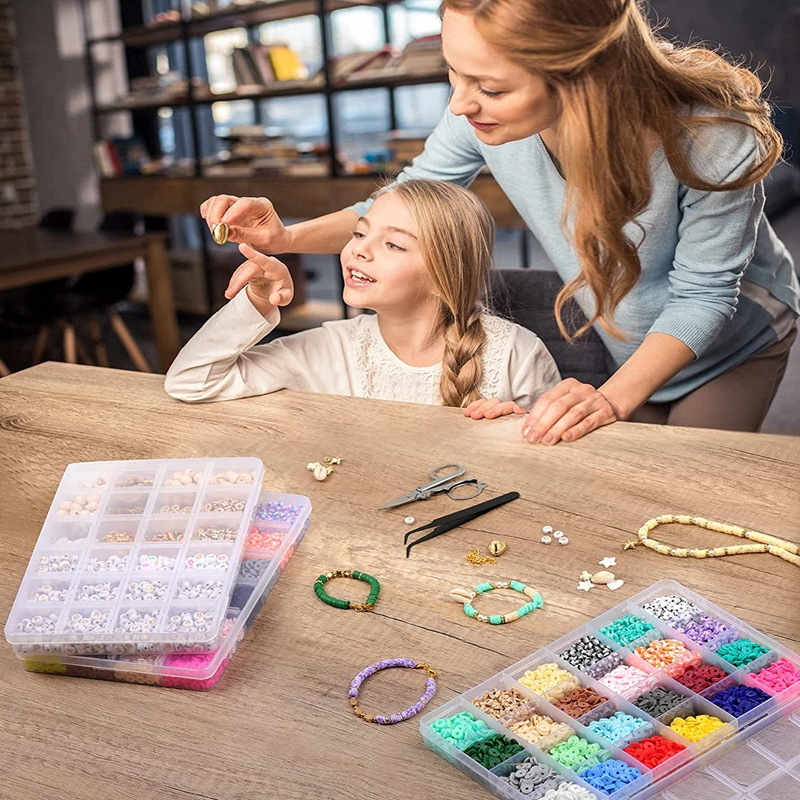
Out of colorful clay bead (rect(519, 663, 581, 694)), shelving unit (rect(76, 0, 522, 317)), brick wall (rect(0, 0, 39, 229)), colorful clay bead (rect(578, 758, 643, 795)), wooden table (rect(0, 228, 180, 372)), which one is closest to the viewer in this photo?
colorful clay bead (rect(578, 758, 643, 795))

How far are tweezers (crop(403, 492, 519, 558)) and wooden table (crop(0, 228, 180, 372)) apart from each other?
296 centimetres

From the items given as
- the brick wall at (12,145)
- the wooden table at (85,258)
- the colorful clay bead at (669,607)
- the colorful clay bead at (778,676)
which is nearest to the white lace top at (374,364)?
the colorful clay bead at (669,607)

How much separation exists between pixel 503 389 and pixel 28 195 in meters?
5.50

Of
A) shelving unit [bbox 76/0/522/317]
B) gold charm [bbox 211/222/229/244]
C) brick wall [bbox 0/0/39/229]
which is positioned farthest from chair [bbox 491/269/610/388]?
brick wall [bbox 0/0/39/229]

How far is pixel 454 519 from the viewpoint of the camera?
1.01 m

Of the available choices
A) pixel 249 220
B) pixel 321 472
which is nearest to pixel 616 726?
pixel 321 472

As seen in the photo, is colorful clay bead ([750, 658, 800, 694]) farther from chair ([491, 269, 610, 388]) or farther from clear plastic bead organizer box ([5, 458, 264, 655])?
chair ([491, 269, 610, 388])

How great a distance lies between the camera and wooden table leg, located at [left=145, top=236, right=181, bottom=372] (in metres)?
4.12

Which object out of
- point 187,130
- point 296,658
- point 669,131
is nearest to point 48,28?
point 187,130

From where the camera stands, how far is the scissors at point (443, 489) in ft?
3.51

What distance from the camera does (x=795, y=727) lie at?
70 centimetres

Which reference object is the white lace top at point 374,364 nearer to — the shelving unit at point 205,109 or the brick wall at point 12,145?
the shelving unit at point 205,109

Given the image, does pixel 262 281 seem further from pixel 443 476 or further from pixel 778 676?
pixel 778 676

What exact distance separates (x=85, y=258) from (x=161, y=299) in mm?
466
